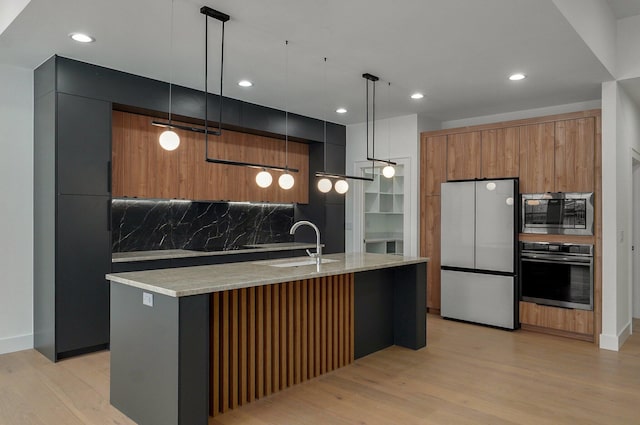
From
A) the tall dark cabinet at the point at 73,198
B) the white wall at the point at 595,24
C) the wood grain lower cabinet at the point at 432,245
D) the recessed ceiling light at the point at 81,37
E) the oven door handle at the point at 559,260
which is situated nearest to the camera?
the white wall at the point at 595,24

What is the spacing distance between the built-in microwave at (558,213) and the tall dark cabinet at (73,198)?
4.41m

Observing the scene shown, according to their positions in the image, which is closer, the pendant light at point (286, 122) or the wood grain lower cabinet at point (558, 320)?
the pendant light at point (286, 122)

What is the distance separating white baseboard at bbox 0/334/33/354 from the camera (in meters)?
4.13

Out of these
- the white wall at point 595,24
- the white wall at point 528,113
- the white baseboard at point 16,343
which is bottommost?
the white baseboard at point 16,343

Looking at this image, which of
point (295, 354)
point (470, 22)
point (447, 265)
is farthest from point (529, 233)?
point (295, 354)

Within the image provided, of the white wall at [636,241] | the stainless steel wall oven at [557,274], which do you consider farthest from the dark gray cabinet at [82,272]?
the white wall at [636,241]

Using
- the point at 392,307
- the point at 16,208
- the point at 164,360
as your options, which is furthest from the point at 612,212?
the point at 16,208

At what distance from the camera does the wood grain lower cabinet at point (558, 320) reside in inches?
188

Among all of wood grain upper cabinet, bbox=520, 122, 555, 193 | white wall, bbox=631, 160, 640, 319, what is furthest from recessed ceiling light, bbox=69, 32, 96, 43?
white wall, bbox=631, 160, 640, 319

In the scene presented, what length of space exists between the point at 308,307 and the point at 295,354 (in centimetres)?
38

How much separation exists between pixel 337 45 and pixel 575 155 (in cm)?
302

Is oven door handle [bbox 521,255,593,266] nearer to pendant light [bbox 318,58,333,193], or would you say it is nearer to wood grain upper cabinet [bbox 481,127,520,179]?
wood grain upper cabinet [bbox 481,127,520,179]

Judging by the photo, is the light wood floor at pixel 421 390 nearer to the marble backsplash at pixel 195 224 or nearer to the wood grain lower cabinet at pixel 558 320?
the wood grain lower cabinet at pixel 558 320

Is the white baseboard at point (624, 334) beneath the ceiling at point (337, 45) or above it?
beneath
